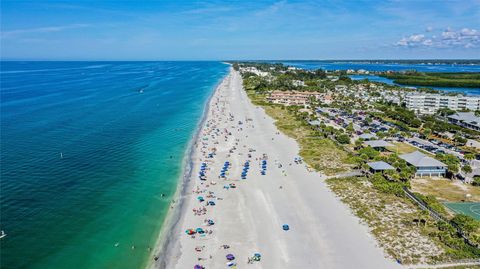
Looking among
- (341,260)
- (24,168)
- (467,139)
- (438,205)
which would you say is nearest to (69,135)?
(24,168)

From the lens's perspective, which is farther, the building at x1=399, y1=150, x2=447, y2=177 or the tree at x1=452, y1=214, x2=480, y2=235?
the building at x1=399, y1=150, x2=447, y2=177

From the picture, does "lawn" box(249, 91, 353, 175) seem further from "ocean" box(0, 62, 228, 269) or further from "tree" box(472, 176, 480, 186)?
"ocean" box(0, 62, 228, 269)

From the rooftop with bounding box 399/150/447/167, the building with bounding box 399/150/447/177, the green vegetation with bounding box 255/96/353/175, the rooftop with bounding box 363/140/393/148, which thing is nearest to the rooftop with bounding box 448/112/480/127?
the rooftop with bounding box 363/140/393/148

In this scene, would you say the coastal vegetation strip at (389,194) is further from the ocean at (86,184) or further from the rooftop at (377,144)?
the ocean at (86,184)

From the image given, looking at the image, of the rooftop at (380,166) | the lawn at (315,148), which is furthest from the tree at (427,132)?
the rooftop at (380,166)

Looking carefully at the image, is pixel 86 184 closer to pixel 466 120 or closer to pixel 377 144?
pixel 377 144

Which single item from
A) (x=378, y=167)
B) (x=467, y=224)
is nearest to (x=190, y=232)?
(x=467, y=224)
